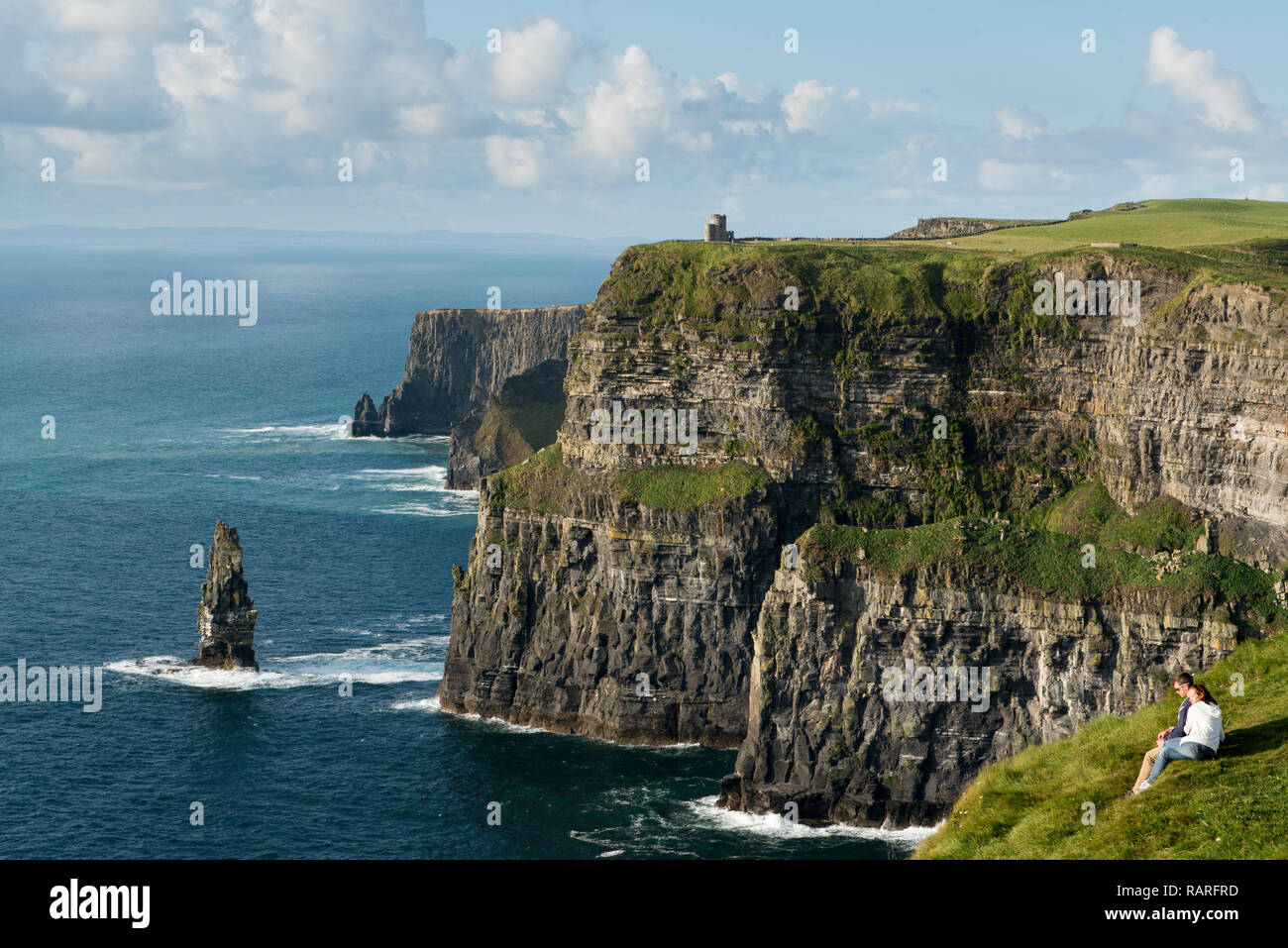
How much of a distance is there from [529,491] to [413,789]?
89.5ft

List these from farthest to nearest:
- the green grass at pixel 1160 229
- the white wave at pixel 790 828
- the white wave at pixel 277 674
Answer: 1. the green grass at pixel 1160 229
2. the white wave at pixel 277 674
3. the white wave at pixel 790 828

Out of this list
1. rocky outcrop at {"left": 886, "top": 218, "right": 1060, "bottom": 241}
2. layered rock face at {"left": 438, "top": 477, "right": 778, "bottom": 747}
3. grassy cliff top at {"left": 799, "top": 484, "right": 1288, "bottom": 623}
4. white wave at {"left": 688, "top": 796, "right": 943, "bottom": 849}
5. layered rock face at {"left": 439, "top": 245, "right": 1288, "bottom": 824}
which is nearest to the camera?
grassy cliff top at {"left": 799, "top": 484, "right": 1288, "bottom": 623}

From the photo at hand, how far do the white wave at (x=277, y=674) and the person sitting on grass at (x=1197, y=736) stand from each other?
89.7m

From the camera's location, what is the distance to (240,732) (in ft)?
358

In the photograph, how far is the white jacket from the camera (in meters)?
37.2

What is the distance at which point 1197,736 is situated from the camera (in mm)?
37344

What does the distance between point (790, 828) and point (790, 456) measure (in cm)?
3112

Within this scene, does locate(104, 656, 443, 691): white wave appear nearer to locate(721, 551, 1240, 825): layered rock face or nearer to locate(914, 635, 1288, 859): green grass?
locate(721, 551, 1240, 825): layered rock face

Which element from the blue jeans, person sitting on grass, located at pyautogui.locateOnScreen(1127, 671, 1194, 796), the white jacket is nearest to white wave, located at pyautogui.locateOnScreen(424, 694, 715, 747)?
person sitting on grass, located at pyautogui.locateOnScreen(1127, 671, 1194, 796)

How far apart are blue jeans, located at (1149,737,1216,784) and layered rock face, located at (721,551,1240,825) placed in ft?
181

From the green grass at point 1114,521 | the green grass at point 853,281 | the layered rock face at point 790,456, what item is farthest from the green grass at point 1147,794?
the green grass at point 853,281

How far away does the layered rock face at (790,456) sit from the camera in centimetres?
9838

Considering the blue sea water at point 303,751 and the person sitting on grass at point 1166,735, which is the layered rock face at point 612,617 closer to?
the blue sea water at point 303,751
